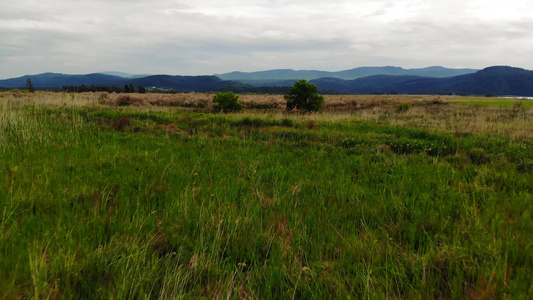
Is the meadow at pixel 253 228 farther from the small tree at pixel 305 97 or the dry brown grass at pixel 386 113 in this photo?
the small tree at pixel 305 97

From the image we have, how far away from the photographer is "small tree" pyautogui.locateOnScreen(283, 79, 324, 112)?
24.3 metres

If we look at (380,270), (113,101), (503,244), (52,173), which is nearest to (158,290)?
(380,270)

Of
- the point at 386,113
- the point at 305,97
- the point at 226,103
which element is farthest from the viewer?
the point at 386,113

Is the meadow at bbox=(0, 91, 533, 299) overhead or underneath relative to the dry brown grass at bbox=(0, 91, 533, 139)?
underneath

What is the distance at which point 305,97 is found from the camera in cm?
2477

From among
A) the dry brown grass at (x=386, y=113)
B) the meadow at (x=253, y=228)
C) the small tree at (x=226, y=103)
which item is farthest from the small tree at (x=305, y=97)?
the meadow at (x=253, y=228)

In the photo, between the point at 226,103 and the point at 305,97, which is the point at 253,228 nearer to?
the point at 226,103

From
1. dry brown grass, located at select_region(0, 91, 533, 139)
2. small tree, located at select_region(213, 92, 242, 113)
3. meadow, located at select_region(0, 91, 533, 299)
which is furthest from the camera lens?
small tree, located at select_region(213, 92, 242, 113)

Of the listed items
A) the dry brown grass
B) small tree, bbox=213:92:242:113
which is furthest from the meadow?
small tree, bbox=213:92:242:113

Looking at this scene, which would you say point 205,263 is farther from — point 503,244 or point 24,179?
point 24,179

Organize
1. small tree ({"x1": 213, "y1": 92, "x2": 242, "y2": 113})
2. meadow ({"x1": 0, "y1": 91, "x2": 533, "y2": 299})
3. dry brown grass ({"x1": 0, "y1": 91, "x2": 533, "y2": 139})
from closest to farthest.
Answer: meadow ({"x1": 0, "y1": 91, "x2": 533, "y2": 299})
dry brown grass ({"x1": 0, "y1": 91, "x2": 533, "y2": 139})
small tree ({"x1": 213, "y1": 92, "x2": 242, "y2": 113})

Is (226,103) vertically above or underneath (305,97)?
underneath

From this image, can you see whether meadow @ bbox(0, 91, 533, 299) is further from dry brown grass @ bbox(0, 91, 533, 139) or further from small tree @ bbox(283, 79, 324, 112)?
small tree @ bbox(283, 79, 324, 112)

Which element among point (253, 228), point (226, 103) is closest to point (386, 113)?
point (226, 103)
